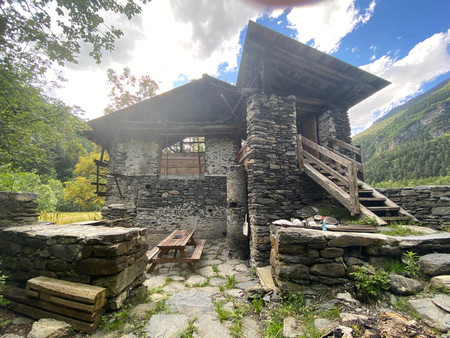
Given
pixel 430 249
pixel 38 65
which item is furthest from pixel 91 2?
pixel 430 249

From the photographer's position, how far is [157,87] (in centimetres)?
1548

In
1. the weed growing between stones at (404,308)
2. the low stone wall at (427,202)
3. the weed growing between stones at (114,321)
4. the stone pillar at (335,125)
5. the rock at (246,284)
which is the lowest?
the rock at (246,284)

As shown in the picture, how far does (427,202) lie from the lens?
13.5 ft

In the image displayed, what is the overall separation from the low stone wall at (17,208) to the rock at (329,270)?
5.45 metres

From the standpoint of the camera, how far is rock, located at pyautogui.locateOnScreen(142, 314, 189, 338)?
6.68 feet

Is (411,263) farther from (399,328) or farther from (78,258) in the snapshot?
(78,258)

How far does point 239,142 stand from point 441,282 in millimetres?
7054

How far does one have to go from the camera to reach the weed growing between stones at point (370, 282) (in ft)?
6.87

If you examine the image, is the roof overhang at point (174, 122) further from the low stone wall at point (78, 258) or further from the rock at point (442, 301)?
the rock at point (442, 301)

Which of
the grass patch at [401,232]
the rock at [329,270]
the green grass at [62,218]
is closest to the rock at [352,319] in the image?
the rock at [329,270]

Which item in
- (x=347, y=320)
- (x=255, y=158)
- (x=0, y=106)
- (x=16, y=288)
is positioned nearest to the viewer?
(x=347, y=320)

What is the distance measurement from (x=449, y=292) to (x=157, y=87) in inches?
725

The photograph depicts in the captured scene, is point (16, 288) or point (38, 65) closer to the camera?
point (16, 288)

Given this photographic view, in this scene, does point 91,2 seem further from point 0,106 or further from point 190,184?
point 190,184
